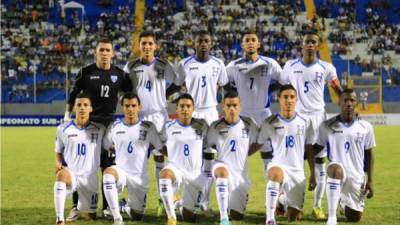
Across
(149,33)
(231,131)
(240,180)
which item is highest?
(149,33)

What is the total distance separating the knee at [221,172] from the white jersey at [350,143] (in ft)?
3.54

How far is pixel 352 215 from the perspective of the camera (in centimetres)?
641

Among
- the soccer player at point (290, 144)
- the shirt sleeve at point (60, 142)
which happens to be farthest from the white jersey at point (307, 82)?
the shirt sleeve at point (60, 142)

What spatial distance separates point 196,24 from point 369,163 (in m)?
24.3

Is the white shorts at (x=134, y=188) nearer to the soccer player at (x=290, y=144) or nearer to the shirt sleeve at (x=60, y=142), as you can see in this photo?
the shirt sleeve at (x=60, y=142)

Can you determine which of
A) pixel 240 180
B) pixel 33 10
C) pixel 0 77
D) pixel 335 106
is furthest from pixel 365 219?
pixel 33 10

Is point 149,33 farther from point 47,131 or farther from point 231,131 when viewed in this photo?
point 47,131

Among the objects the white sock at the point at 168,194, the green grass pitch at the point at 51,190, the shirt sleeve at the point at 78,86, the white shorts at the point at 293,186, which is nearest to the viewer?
the white sock at the point at 168,194

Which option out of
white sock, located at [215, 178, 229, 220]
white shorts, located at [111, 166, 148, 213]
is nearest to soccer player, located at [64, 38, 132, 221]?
white shorts, located at [111, 166, 148, 213]

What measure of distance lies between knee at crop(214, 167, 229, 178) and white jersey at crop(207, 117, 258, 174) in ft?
0.96

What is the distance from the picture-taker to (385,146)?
15742mm

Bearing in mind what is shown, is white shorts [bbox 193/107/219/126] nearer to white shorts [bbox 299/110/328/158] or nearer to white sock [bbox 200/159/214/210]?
white sock [bbox 200/159/214/210]

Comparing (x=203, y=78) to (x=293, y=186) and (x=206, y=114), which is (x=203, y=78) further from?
(x=293, y=186)

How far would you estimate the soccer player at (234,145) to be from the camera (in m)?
6.43
